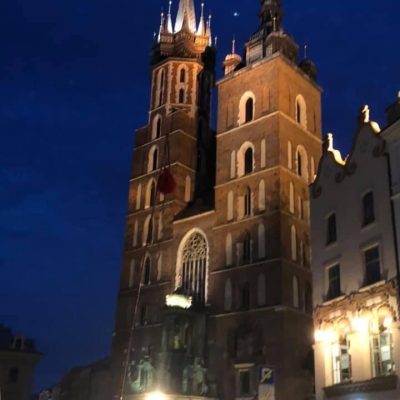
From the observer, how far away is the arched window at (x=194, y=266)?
46.9 metres

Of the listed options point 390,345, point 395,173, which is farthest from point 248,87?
point 390,345

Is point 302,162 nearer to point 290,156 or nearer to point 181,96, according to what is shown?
point 290,156

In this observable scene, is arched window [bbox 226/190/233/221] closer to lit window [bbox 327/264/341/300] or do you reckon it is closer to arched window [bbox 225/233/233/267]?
arched window [bbox 225/233/233/267]

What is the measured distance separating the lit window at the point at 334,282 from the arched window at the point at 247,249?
1685cm

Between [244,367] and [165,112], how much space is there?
25.2 meters

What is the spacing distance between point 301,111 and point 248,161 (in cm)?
653

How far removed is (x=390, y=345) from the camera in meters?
22.2

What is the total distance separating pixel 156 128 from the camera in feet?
185

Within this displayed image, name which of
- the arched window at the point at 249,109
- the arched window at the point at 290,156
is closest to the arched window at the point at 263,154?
the arched window at the point at 290,156

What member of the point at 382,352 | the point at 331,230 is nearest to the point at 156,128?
the point at 331,230

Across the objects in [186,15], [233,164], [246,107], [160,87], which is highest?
[186,15]

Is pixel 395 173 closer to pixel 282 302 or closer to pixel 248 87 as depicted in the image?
pixel 282 302

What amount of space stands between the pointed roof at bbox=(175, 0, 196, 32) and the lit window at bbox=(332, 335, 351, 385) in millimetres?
45014

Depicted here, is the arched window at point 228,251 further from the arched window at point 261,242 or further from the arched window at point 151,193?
the arched window at point 151,193
